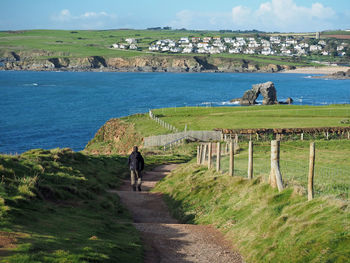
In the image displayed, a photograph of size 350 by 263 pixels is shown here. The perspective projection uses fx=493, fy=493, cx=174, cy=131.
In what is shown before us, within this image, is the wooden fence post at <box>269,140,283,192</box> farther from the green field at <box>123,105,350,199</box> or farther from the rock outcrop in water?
the rock outcrop in water

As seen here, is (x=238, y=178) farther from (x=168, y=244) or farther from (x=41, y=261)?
(x=41, y=261)

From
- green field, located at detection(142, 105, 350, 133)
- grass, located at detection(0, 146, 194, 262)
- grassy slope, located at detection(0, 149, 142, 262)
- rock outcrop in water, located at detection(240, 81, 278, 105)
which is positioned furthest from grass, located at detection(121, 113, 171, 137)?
rock outcrop in water, located at detection(240, 81, 278, 105)

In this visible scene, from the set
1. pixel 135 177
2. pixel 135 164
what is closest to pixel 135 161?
pixel 135 164

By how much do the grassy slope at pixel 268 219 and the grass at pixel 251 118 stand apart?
36842 mm

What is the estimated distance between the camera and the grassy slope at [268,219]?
10266mm

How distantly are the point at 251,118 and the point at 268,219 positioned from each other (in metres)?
51.2

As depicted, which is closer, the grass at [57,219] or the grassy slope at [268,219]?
the grass at [57,219]

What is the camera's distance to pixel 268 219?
1297 cm

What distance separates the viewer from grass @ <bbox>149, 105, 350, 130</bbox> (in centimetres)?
5589

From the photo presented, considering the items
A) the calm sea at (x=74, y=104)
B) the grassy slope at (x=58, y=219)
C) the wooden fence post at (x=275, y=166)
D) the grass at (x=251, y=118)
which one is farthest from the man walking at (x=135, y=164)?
the calm sea at (x=74, y=104)

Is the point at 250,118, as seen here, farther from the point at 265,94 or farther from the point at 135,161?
the point at 265,94

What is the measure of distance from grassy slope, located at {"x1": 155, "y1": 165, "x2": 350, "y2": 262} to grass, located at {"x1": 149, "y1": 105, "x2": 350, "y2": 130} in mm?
36842

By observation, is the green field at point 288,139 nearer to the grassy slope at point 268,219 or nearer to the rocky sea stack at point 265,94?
the grassy slope at point 268,219

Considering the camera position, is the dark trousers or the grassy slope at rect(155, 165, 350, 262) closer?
the grassy slope at rect(155, 165, 350, 262)
